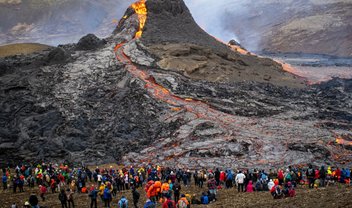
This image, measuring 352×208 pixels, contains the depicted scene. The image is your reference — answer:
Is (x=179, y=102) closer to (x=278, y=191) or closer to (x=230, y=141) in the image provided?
(x=230, y=141)

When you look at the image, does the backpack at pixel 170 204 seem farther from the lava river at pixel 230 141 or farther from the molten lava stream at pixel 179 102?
the molten lava stream at pixel 179 102

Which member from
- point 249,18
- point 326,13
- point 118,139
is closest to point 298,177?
point 118,139

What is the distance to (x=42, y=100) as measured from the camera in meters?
51.3

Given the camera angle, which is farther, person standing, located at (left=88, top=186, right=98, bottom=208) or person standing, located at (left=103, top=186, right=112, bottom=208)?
person standing, located at (left=103, top=186, right=112, bottom=208)

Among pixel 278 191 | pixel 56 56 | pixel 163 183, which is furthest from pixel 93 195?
pixel 56 56

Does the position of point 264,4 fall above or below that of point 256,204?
above

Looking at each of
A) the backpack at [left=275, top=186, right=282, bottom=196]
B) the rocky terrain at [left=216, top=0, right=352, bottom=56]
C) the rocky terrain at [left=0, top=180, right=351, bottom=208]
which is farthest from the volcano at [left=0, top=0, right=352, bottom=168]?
the rocky terrain at [left=216, top=0, right=352, bottom=56]

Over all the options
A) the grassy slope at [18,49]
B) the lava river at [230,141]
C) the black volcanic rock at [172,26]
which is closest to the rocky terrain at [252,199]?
the lava river at [230,141]

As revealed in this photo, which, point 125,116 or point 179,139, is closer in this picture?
point 179,139

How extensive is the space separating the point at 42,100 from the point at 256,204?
36199 mm

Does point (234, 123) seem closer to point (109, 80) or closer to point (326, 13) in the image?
point (109, 80)

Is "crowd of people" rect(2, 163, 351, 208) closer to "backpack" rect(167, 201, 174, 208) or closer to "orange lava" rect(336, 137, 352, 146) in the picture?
"backpack" rect(167, 201, 174, 208)

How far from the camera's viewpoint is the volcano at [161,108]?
41938 millimetres

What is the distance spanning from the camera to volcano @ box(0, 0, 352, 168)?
41938 mm
